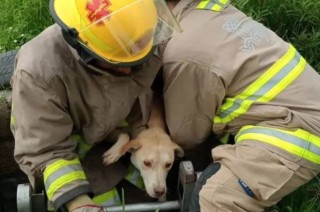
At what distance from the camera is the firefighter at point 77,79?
282 cm

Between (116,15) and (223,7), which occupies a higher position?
(116,15)

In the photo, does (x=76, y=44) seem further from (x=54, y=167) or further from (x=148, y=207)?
(x=148, y=207)

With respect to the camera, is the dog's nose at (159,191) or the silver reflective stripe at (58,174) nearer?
the silver reflective stripe at (58,174)

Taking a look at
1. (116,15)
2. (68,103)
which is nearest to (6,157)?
(68,103)

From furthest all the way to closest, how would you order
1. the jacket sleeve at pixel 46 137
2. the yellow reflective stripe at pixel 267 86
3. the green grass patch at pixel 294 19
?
the green grass patch at pixel 294 19 < the yellow reflective stripe at pixel 267 86 < the jacket sleeve at pixel 46 137

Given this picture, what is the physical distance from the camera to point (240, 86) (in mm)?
3152

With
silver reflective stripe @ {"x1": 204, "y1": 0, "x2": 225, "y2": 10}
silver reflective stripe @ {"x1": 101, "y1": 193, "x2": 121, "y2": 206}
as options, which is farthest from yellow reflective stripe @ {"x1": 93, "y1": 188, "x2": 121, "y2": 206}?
silver reflective stripe @ {"x1": 204, "y1": 0, "x2": 225, "y2": 10}

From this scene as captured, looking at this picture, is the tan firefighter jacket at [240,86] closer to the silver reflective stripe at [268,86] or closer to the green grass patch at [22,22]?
the silver reflective stripe at [268,86]

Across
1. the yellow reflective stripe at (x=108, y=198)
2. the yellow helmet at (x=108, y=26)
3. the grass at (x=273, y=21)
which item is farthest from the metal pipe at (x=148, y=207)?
the grass at (x=273, y=21)

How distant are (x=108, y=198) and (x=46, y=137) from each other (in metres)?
0.60

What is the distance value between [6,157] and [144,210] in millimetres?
1226

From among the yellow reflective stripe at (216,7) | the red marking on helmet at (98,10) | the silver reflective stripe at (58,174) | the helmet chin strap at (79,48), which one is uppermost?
the red marking on helmet at (98,10)

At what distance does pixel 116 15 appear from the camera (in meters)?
2.80

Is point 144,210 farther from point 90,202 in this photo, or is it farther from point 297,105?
point 297,105
